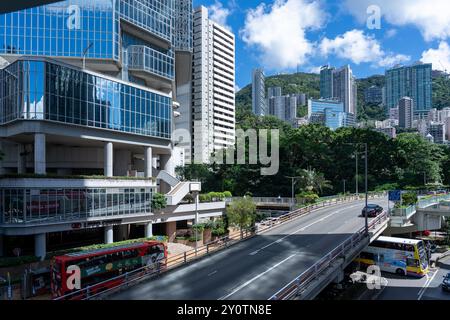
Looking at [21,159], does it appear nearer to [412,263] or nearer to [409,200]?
[412,263]

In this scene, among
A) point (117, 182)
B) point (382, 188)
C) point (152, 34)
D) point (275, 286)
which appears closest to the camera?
point (275, 286)

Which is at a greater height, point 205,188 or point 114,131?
point 114,131

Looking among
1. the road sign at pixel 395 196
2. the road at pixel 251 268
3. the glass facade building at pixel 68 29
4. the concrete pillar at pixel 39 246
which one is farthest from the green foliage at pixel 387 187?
the concrete pillar at pixel 39 246

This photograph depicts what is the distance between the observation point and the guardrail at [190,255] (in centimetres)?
1834

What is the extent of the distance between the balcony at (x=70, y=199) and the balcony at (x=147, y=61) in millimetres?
14829

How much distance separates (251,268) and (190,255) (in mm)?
9861

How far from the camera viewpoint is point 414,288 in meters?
30.2

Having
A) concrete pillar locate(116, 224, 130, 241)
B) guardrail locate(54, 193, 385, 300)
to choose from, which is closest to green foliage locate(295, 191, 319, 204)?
guardrail locate(54, 193, 385, 300)

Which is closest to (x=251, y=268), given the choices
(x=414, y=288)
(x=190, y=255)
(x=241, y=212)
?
(x=190, y=255)

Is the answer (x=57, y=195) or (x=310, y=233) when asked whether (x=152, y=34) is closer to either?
(x=57, y=195)

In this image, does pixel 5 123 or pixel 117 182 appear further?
pixel 117 182

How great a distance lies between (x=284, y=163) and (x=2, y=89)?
59.4m
